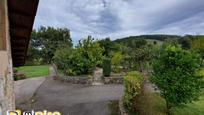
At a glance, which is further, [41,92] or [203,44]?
[203,44]

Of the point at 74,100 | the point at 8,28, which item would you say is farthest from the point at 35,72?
the point at 8,28

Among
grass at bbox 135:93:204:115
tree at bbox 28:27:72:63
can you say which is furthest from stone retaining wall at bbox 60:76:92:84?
tree at bbox 28:27:72:63

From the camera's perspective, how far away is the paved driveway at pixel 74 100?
12.2m

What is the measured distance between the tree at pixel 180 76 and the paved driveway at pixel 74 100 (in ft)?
10.8

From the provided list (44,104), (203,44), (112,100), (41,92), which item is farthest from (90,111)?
(203,44)

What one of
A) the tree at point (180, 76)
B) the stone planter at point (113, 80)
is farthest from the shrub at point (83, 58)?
the tree at point (180, 76)

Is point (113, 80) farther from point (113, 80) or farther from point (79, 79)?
point (79, 79)

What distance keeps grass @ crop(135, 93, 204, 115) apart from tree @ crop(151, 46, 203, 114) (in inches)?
34.3

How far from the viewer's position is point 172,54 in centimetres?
1055

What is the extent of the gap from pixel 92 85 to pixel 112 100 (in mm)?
6116

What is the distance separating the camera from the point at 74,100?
14484mm

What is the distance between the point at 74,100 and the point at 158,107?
530cm

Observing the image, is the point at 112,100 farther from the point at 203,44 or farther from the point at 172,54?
the point at 203,44

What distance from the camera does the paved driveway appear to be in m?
12.2
